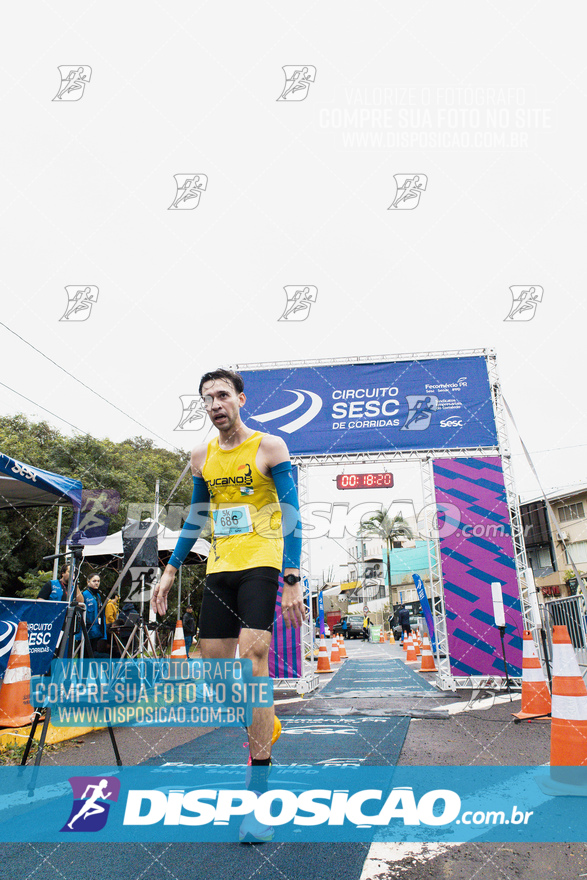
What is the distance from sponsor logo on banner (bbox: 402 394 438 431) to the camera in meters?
9.72

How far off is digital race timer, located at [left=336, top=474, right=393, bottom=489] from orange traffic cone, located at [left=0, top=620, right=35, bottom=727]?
6283 mm

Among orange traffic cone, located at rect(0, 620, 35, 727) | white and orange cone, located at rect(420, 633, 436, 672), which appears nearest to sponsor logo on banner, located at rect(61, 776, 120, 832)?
orange traffic cone, located at rect(0, 620, 35, 727)

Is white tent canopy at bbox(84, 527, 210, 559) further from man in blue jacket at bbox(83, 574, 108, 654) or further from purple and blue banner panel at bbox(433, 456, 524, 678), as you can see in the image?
purple and blue banner panel at bbox(433, 456, 524, 678)

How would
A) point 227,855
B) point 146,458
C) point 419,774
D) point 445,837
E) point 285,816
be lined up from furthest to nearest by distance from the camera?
1. point 146,458
2. point 419,774
3. point 285,816
4. point 445,837
5. point 227,855

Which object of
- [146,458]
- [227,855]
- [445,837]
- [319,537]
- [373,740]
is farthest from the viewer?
[146,458]

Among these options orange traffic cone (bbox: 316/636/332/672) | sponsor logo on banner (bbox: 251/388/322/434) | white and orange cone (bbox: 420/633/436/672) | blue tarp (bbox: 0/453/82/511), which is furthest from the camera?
orange traffic cone (bbox: 316/636/332/672)

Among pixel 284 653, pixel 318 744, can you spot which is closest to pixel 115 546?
pixel 284 653

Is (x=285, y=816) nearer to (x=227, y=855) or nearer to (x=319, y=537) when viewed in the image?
(x=227, y=855)

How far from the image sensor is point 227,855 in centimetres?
215

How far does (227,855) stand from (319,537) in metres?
7.29

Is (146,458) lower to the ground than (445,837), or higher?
higher

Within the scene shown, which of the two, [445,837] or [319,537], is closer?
[445,837]

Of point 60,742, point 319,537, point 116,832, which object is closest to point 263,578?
point 116,832

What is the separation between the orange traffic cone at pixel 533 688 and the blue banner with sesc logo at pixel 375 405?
4450 mm
